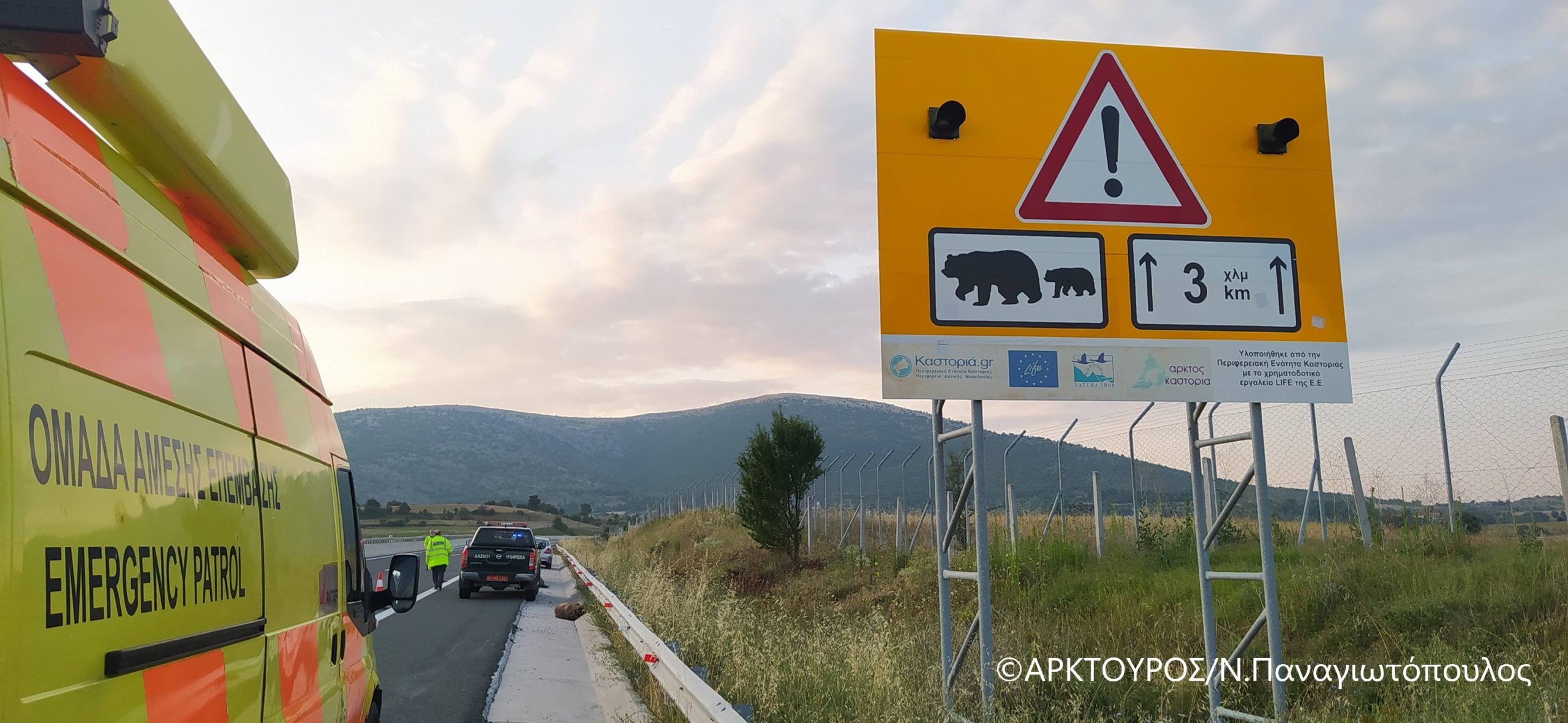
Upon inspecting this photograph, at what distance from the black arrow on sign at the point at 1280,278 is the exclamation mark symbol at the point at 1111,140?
1.31 meters

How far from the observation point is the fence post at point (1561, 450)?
30.4ft

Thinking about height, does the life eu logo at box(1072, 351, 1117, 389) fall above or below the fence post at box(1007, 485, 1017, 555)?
above

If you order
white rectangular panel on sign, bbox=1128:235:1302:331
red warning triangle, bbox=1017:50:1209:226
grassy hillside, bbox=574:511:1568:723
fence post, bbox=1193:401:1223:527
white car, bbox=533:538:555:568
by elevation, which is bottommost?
white car, bbox=533:538:555:568

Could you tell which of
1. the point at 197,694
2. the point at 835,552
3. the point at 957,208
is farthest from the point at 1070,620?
the point at 835,552

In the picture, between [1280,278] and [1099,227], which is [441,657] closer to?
[1099,227]

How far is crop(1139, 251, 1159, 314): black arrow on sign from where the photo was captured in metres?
7.59

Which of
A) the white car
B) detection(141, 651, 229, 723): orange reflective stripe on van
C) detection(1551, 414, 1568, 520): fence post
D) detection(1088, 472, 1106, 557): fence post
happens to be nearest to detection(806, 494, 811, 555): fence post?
detection(1088, 472, 1106, 557): fence post

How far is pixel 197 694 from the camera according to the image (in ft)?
8.63

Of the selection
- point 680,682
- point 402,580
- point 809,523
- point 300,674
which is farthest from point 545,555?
point 300,674

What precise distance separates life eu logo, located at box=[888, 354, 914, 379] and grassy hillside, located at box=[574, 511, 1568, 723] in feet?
6.57

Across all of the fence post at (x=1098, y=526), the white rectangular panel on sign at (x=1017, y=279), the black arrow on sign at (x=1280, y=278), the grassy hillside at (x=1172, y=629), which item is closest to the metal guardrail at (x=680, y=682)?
the grassy hillside at (x=1172, y=629)

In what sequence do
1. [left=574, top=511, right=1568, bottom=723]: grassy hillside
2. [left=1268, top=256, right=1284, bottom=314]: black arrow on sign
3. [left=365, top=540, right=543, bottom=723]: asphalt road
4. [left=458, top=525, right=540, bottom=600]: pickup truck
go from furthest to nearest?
[left=458, top=525, right=540, bottom=600]: pickup truck
[left=365, top=540, right=543, bottom=723]: asphalt road
[left=1268, top=256, right=1284, bottom=314]: black arrow on sign
[left=574, top=511, right=1568, bottom=723]: grassy hillside

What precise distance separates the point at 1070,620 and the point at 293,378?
8.78 meters

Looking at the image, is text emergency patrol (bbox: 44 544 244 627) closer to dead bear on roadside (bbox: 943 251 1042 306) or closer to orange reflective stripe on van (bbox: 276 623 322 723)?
orange reflective stripe on van (bbox: 276 623 322 723)
